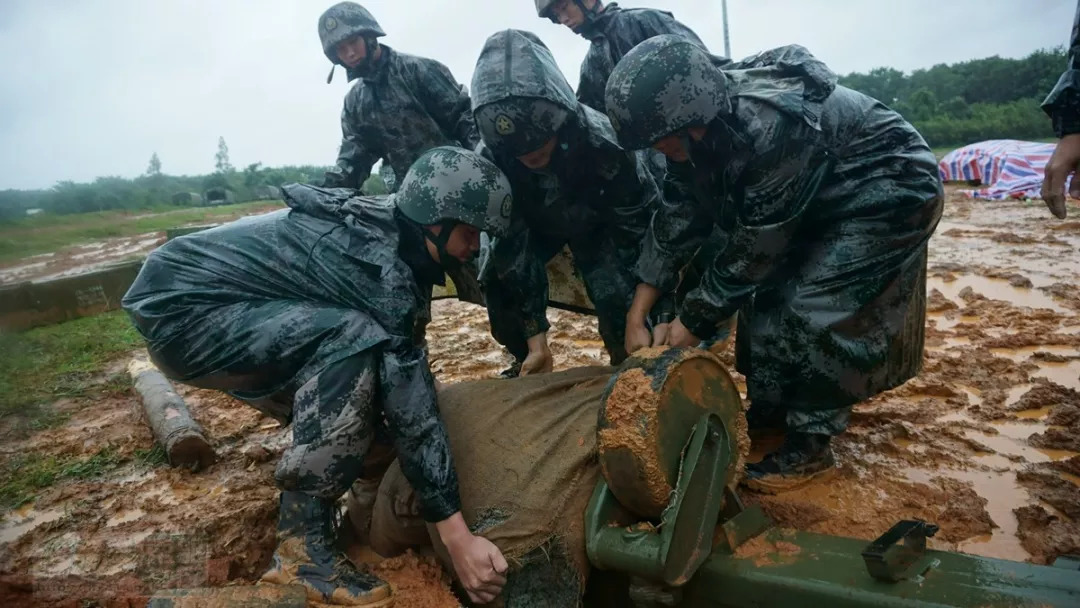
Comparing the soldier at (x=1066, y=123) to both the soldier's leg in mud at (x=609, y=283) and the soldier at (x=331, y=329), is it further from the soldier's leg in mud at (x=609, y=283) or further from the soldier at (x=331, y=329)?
the soldier at (x=331, y=329)

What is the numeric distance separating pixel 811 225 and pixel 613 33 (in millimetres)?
2128

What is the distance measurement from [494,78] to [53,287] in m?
6.73

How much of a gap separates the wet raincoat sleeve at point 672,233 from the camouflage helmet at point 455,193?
0.79 meters

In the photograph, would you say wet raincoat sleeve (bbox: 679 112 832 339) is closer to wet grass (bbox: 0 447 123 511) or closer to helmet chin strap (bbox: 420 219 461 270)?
helmet chin strap (bbox: 420 219 461 270)

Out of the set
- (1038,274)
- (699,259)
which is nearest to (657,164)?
(699,259)

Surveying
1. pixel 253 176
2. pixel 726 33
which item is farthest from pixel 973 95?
pixel 253 176

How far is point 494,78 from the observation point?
120 inches

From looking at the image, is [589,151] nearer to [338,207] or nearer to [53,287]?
[338,207]

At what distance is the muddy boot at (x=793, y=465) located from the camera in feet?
9.26

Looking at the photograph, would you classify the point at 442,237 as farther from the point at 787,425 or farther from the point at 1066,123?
the point at 1066,123

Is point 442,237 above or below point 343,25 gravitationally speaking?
below

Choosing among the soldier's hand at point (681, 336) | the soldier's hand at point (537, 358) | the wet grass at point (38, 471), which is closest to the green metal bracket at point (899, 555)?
the soldier's hand at point (681, 336)

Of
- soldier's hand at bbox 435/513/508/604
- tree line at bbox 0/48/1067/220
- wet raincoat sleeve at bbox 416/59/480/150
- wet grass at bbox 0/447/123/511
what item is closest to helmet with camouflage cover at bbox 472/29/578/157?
wet raincoat sleeve at bbox 416/59/480/150

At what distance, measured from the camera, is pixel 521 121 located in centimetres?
302
